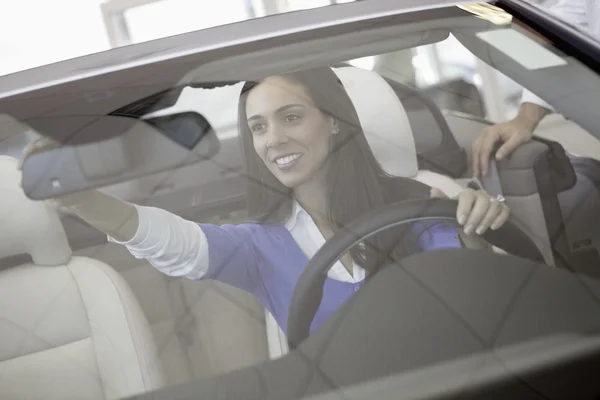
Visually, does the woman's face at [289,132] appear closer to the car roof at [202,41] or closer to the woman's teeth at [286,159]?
the woman's teeth at [286,159]

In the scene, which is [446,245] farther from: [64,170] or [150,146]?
[64,170]

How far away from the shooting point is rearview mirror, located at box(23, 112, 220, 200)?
2.85 ft

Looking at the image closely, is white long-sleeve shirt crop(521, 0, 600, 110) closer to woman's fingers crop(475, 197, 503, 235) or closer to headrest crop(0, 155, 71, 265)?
woman's fingers crop(475, 197, 503, 235)

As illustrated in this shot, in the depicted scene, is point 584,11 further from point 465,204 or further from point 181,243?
point 181,243

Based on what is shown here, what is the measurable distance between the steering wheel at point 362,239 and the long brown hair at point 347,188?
12 mm

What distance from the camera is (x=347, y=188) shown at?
2.87 feet

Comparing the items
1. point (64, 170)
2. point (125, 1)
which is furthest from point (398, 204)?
point (125, 1)

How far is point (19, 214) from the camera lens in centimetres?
87

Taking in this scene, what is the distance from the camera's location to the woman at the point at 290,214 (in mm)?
828

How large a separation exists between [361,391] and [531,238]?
362 millimetres

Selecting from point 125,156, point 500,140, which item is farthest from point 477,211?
point 125,156

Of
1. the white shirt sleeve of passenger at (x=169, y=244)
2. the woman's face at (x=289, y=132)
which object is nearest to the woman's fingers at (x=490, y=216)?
the woman's face at (x=289, y=132)

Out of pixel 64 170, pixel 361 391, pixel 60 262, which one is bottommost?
pixel 361 391

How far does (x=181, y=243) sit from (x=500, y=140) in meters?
0.55
